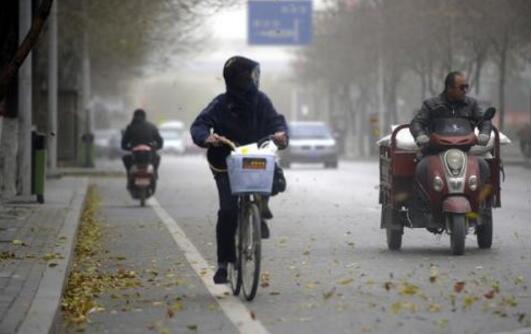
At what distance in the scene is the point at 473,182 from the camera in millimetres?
13453

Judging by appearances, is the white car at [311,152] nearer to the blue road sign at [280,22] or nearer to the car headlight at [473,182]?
the blue road sign at [280,22]

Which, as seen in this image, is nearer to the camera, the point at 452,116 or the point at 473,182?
the point at 473,182

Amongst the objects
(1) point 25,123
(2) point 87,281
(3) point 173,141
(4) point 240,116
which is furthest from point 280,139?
(3) point 173,141

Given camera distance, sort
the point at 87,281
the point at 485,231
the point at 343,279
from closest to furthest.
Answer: the point at 343,279 → the point at 87,281 → the point at 485,231

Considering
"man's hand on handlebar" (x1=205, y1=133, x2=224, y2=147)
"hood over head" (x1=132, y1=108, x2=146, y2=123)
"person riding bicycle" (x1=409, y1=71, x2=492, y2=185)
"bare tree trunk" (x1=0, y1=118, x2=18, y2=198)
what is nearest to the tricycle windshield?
"person riding bicycle" (x1=409, y1=71, x2=492, y2=185)

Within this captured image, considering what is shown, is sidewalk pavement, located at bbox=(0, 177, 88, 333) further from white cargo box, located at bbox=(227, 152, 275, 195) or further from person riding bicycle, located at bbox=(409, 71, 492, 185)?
person riding bicycle, located at bbox=(409, 71, 492, 185)

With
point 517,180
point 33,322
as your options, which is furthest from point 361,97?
point 33,322

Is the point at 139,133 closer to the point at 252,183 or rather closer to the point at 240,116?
the point at 240,116

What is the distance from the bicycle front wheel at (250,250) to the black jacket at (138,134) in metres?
14.4

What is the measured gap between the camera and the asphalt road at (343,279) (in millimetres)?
9078

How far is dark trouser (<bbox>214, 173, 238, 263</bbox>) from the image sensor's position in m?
10.4

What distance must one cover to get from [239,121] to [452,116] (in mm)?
3695

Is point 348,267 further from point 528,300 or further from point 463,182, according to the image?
point 528,300

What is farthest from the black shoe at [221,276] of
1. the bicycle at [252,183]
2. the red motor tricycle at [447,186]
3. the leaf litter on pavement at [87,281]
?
the red motor tricycle at [447,186]
